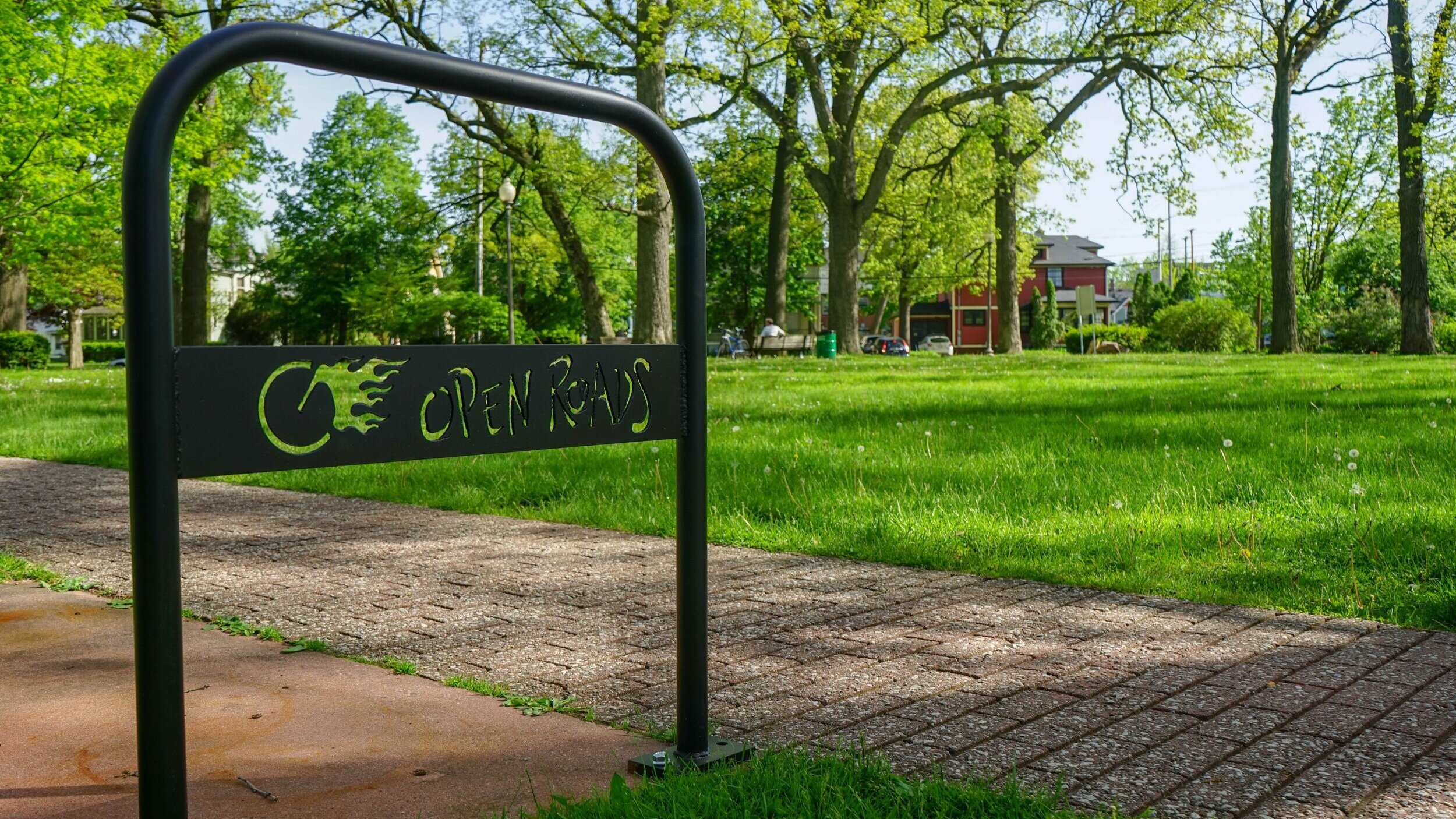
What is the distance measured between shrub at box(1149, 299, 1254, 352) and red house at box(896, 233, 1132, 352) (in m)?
49.0

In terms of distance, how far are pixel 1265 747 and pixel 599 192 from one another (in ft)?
77.3

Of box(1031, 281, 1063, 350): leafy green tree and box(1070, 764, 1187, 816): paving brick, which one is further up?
box(1031, 281, 1063, 350): leafy green tree

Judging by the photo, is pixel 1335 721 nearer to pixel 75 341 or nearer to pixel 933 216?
pixel 933 216

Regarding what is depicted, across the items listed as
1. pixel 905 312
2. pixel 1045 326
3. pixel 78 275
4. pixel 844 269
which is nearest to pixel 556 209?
pixel 844 269

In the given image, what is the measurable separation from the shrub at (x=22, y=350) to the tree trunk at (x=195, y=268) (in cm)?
327

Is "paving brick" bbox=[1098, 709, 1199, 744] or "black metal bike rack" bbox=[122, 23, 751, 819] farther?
"paving brick" bbox=[1098, 709, 1199, 744]

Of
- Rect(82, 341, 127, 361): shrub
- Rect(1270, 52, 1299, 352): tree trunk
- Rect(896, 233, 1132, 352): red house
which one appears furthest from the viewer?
Rect(896, 233, 1132, 352): red house

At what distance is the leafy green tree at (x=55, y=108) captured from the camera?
19.2 m

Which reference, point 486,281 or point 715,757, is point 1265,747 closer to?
point 715,757

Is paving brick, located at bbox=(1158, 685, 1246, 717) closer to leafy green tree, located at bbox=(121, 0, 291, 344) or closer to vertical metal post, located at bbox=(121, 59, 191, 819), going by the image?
vertical metal post, located at bbox=(121, 59, 191, 819)

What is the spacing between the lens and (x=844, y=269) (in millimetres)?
28781

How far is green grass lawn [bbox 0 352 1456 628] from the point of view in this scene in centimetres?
489

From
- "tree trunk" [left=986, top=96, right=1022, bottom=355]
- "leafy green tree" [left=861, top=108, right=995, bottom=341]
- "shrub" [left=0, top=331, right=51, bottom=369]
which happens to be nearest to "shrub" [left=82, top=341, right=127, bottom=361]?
"shrub" [left=0, top=331, right=51, bottom=369]

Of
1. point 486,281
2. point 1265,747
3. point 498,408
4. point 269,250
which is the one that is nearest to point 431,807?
point 498,408
